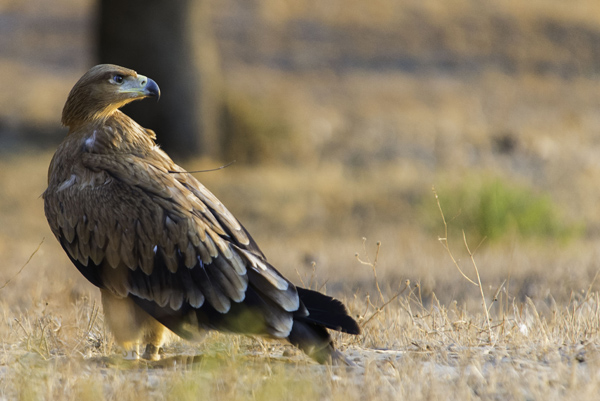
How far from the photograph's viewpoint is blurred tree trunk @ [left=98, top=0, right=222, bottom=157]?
11.9 m

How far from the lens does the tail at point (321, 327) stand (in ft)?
12.4

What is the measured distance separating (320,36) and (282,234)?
15.4 metres

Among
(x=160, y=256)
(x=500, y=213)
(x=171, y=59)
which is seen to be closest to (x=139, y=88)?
(x=160, y=256)

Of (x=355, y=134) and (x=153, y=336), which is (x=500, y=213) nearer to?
(x=153, y=336)

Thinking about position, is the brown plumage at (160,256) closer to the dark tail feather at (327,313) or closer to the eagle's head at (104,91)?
the dark tail feather at (327,313)

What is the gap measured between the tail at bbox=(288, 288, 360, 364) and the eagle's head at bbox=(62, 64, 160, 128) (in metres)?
1.65

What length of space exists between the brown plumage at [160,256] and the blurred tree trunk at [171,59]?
25.1 feet

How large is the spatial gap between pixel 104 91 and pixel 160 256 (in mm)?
1132

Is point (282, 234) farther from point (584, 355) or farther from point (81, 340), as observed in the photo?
point (584, 355)

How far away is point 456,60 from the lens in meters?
23.7

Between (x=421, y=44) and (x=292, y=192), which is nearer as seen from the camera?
(x=292, y=192)

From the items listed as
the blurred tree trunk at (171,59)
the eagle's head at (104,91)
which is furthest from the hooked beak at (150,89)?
the blurred tree trunk at (171,59)

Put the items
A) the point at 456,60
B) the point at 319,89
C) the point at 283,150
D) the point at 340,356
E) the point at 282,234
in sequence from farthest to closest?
the point at 456,60, the point at 319,89, the point at 283,150, the point at 282,234, the point at 340,356

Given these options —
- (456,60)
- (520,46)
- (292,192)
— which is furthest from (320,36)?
(292,192)
